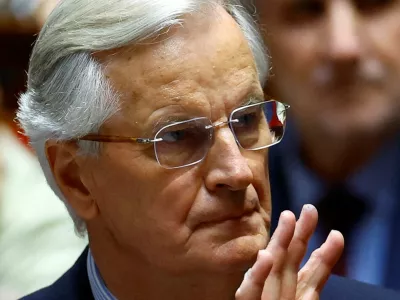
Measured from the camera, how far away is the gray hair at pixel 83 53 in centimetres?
163

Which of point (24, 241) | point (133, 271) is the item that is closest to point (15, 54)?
point (24, 241)

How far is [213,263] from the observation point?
63.0 inches

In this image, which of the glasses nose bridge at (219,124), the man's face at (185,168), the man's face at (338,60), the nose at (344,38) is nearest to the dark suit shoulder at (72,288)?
the man's face at (185,168)

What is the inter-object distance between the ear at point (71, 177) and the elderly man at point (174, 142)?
0.05 ft

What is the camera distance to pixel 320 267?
1629mm

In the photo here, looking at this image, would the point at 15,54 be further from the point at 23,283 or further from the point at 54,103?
the point at 54,103

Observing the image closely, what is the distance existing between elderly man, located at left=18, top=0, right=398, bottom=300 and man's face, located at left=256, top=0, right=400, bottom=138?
45cm

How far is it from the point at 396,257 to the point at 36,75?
3.50ft

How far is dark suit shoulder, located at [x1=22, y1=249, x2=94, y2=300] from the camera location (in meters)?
1.91

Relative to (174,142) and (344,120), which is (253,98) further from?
(344,120)

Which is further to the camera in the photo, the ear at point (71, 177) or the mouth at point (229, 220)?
the ear at point (71, 177)

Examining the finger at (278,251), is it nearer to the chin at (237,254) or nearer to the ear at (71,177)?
the chin at (237,254)

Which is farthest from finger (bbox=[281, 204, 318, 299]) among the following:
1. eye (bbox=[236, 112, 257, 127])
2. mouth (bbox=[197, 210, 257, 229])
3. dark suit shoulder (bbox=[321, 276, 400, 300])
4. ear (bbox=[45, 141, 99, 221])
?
ear (bbox=[45, 141, 99, 221])

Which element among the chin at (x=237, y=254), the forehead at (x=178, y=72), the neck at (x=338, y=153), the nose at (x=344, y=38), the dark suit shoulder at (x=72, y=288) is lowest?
the neck at (x=338, y=153)
